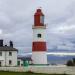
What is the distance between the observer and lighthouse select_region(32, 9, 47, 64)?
53019 mm

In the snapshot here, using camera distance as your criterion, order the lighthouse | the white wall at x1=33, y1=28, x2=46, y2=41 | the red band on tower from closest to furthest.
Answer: the red band on tower, the lighthouse, the white wall at x1=33, y1=28, x2=46, y2=41

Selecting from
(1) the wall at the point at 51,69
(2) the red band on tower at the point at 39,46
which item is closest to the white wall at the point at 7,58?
(2) the red band on tower at the point at 39,46

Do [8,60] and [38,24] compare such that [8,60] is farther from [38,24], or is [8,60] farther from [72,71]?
[72,71]

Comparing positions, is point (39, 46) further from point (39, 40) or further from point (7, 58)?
point (7, 58)

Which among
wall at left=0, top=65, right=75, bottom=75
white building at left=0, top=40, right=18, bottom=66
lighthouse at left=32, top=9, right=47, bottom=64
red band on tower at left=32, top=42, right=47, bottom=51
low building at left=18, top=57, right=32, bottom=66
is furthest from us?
white building at left=0, top=40, right=18, bottom=66

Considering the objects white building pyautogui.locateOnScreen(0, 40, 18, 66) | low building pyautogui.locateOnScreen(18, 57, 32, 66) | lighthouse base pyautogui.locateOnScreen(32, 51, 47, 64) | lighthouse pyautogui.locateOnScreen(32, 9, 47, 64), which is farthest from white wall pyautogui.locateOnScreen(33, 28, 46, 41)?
white building pyautogui.locateOnScreen(0, 40, 18, 66)

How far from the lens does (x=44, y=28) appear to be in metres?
54.3

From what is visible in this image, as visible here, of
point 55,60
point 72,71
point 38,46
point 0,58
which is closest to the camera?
point 72,71

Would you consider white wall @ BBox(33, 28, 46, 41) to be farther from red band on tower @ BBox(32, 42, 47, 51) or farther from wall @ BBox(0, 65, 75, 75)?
wall @ BBox(0, 65, 75, 75)

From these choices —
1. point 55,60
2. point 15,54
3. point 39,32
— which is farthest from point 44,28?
point 55,60

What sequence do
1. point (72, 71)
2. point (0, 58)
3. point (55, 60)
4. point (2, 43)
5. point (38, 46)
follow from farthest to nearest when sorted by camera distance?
1. point (55, 60)
2. point (2, 43)
3. point (0, 58)
4. point (38, 46)
5. point (72, 71)

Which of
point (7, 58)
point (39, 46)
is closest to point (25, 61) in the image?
point (39, 46)

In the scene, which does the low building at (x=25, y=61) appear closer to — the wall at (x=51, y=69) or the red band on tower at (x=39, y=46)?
the red band on tower at (x=39, y=46)

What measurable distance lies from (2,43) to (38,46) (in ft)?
45.6
